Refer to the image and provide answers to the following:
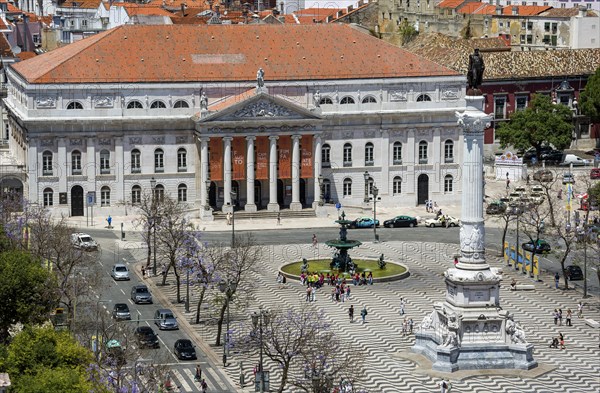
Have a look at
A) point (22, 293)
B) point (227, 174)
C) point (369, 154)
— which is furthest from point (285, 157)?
point (22, 293)

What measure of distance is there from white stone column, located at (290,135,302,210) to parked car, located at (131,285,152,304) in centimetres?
4273

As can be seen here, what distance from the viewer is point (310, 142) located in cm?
17638

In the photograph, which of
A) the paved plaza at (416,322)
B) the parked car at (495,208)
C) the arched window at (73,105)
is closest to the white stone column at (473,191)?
the paved plaza at (416,322)

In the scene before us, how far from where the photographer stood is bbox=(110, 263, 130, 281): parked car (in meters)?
142

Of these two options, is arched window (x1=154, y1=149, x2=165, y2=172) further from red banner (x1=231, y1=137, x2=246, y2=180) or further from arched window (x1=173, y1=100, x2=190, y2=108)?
red banner (x1=231, y1=137, x2=246, y2=180)

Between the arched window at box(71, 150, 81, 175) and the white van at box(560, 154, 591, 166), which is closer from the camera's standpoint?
the arched window at box(71, 150, 81, 175)

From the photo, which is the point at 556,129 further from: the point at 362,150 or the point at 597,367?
the point at 597,367

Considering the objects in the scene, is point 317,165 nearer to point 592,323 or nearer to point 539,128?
point 539,128

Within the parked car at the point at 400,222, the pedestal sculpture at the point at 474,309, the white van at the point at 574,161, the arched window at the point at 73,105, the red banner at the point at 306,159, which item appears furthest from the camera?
the white van at the point at 574,161

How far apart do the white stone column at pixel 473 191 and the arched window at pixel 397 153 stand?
6738 centimetres

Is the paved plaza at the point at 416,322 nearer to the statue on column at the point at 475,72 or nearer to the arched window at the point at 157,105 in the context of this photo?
the statue on column at the point at 475,72

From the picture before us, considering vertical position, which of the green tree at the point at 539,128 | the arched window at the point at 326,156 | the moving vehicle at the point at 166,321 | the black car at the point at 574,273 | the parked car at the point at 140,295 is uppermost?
the green tree at the point at 539,128

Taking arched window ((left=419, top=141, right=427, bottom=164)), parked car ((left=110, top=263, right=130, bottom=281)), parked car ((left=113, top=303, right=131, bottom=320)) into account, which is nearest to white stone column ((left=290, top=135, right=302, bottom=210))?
arched window ((left=419, top=141, right=427, bottom=164))

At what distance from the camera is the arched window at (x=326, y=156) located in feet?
589
